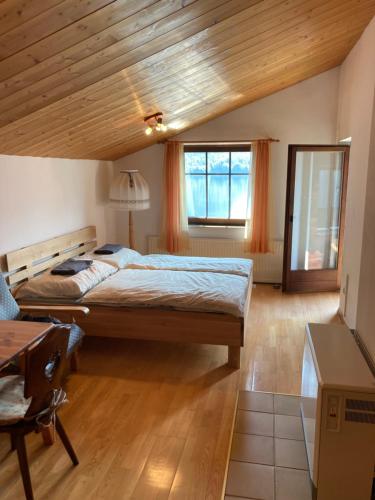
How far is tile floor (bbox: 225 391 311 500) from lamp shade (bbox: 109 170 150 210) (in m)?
2.76

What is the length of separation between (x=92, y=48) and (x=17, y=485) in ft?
7.51

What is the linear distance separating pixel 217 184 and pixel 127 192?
145 centimetres

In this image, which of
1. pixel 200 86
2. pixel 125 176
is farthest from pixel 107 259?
pixel 200 86

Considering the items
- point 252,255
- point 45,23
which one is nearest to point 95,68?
point 45,23

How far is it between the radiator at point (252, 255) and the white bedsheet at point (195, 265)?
1195 mm

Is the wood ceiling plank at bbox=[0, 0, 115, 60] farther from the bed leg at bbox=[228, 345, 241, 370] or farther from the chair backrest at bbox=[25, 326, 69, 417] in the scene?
the bed leg at bbox=[228, 345, 241, 370]

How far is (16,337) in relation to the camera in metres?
2.05

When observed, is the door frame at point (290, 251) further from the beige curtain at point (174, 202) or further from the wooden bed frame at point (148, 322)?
the wooden bed frame at point (148, 322)

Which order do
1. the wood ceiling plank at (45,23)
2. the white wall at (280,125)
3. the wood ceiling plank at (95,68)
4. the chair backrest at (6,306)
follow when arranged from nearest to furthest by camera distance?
the wood ceiling plank at (45,23), the wood ceiling plank at (95,68), the chair backrest at (6,306), the white wall at (280,125)

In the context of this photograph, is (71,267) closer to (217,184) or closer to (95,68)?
(95,68)

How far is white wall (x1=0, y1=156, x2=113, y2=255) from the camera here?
10.8ft

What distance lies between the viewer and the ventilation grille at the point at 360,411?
177cm

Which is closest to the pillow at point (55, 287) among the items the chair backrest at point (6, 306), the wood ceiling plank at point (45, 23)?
the chair backrest at point (6, 306)

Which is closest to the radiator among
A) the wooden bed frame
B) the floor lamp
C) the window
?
the window
